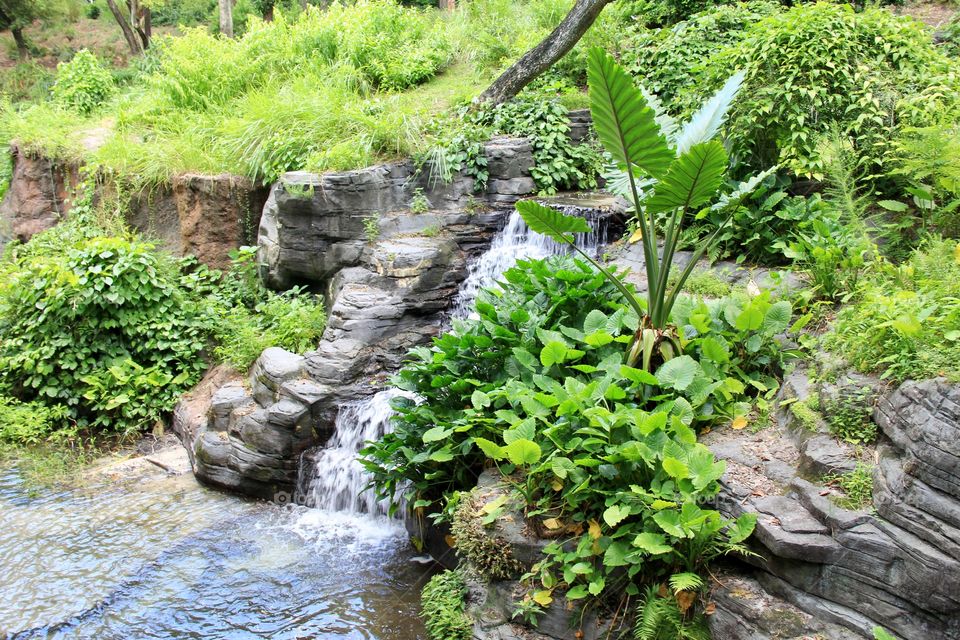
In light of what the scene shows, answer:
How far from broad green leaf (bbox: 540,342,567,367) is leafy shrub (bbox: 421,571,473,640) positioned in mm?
1594

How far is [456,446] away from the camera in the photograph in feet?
16.7

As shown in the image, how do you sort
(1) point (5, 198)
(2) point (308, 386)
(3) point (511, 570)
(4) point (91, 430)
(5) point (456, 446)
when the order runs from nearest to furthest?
(3) point (511, 570), (5) point (456, 446), (2) point (308, 386), (4) point (91, 430), (1) point (5, 198)

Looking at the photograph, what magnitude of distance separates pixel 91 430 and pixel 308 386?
321 centimetres

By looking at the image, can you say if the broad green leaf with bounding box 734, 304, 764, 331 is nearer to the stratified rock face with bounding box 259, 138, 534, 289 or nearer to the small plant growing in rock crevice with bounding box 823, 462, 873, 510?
the small plant growing in rock crevice with bounding box 823, 462, 873, 510

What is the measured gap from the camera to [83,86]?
14.4 meters

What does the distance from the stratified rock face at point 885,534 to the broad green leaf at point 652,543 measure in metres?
0.46

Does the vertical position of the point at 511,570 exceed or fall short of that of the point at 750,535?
it falls short

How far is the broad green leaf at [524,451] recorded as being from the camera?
4.25m

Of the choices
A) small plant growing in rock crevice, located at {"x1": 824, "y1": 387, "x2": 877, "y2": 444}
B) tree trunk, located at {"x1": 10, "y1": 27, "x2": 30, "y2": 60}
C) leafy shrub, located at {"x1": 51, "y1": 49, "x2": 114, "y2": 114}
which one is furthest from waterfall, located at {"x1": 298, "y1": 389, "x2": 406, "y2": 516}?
tree trunk, located at {"x1": 10, "y1": 27, "x2": 30, "y2": 60}

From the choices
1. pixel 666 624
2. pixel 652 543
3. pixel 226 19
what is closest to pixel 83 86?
pixel 226 19

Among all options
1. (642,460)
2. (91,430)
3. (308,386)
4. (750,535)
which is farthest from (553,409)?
(91,430)

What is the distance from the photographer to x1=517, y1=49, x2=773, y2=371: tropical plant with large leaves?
4145 mm

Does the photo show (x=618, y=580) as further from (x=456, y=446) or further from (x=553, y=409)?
(x=456, y=446)

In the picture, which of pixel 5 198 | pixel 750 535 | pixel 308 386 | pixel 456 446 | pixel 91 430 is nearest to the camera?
pixel 750 535
